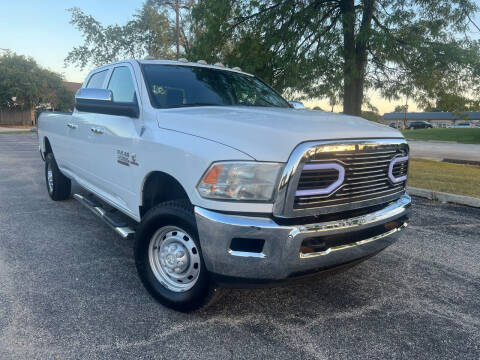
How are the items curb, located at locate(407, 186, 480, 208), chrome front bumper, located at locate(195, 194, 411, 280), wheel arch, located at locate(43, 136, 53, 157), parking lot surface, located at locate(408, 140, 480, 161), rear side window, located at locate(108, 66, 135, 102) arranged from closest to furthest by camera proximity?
1. chrome front bumper, located at locate(195, 194, 411, 280)
2. rear side window, located at locate(108, 66, 135, 102)
3. curb, located at locate(407, 186, 480, 208)
4. wheel arch, located at locate(43, 136, 53, 157)
5. parking lot surface, located at locate(408, 140, 480, 161)

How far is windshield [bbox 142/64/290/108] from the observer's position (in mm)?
3533

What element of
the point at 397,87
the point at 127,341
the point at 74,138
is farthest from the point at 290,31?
the point at 127,341

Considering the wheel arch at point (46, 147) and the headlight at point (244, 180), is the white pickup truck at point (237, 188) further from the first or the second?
the wheel arch at point (46, 147)

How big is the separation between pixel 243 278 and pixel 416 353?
1.19m

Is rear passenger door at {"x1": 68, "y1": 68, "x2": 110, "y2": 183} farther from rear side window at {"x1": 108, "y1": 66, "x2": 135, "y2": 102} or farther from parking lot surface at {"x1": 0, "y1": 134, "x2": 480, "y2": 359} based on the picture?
parking lot surface at {"x1": 0, "y1": 134, "x2": 480, "y2": 359}

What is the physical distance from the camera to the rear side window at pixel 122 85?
378 cm

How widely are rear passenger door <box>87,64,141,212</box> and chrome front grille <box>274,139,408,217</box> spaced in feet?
5.09

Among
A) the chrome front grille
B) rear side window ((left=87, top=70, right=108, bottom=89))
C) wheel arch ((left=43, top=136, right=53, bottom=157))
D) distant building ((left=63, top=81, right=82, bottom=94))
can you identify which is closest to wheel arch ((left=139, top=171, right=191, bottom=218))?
the chrome front grille

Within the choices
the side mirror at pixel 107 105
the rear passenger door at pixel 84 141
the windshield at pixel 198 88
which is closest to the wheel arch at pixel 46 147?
the rear passenger door at pixel 84 141

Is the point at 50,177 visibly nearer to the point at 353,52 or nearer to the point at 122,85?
the point at 122,85

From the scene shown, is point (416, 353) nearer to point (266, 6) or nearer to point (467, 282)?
point (467, 282)

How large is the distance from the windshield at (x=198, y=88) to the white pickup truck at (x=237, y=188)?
0.06 ft

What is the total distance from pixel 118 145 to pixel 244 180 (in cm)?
173

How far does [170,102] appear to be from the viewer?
3469 mm
